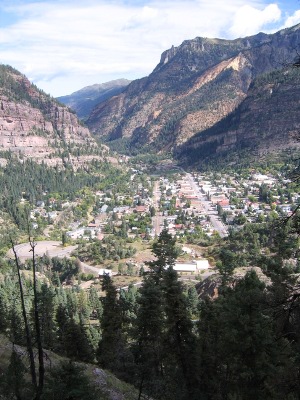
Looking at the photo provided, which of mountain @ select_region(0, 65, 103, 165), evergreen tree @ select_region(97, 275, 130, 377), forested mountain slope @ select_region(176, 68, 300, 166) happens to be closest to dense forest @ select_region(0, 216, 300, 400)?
evergreen tree @ select_region(97, 275, 130, 377)

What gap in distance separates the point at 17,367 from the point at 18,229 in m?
78.8

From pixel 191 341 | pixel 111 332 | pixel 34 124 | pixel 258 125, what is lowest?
pixel 111 332

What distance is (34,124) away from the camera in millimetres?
160625

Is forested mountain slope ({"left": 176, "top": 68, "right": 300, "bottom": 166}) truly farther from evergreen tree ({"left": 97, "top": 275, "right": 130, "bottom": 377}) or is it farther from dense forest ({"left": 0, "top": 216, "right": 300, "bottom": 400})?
dense forest ({"left": 0, "top": 216, "right": 300, "bottom": 400})

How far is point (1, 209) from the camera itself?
9606cm

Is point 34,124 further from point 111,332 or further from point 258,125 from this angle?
point 111,332

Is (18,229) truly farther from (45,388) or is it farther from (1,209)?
(45,388)

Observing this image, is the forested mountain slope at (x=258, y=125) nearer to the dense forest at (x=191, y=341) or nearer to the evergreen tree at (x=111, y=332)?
the evergreen tree at (x=111, y=332)

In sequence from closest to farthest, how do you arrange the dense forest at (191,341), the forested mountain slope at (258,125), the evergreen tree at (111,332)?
the dense forest at (191,341) → the evergreen tree at (111,332) → the forested mountain slope at (258,125)

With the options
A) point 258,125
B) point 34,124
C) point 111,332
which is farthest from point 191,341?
point 258,125

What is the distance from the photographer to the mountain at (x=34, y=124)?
149 m

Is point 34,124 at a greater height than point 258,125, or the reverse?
point 34,124

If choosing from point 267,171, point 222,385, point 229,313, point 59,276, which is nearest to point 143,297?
point 229,313

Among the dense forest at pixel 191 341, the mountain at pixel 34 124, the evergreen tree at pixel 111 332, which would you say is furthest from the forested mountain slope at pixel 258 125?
the dense forest at pixel 191 341
